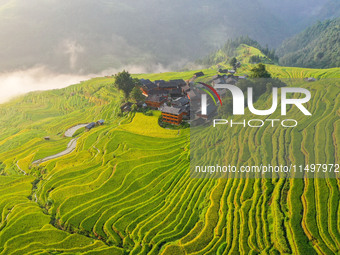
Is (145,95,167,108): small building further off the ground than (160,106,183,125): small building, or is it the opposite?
(145,95,167,108): small building

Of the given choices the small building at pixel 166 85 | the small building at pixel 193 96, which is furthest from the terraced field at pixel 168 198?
the small building at pixel 166 85

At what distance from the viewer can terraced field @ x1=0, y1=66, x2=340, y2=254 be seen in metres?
30.2

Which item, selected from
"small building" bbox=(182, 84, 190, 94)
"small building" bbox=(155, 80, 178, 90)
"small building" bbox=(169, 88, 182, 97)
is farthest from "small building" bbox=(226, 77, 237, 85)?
"small building" bbox=(155, 80, 178, 90)

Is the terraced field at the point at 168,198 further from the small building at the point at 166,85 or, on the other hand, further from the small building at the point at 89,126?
the small building at the point at 166,85

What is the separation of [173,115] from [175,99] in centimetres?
1662

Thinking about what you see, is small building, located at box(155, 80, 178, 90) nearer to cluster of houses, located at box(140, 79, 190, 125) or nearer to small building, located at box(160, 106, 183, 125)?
cluster of houses, located at box(140, 79, 190, 125)

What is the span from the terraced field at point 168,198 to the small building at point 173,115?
4267 millimetres

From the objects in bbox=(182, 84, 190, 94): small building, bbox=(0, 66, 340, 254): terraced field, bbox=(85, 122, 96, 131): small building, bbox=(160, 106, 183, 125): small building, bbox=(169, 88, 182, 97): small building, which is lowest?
bbox=(0, 66, 340, 254): terraced field

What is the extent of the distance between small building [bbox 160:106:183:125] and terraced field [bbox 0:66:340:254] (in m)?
4.27

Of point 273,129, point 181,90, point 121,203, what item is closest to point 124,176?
point 121,203

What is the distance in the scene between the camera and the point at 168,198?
133 ft

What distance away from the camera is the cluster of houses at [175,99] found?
213 ft

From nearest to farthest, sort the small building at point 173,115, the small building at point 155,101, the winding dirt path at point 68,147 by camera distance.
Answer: the winding dirt path at point 68,147
the small building at point 173,115
the small building at point 155,101

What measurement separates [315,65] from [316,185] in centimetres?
16631
